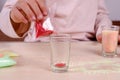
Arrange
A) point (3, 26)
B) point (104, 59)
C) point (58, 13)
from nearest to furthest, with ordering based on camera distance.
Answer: point (104, 59) → point (3, 26) → point (58, 13)

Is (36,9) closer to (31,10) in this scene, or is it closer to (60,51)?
(31,10)

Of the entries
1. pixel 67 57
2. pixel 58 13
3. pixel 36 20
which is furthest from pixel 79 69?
pixel 58 13

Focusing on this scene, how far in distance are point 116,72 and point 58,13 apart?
76 cm

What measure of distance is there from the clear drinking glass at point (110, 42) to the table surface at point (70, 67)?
1.2 inches

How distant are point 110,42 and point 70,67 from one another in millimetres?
255

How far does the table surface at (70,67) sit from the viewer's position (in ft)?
2.62

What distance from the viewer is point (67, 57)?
87 centimetres

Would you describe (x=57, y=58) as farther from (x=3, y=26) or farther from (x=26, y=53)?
(x=3, y=26)

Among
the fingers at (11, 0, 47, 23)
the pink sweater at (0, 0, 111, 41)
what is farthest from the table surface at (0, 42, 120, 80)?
the pink sweater at (0, 0, 111, 41)

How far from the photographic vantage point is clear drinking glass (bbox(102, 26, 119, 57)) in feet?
3.48

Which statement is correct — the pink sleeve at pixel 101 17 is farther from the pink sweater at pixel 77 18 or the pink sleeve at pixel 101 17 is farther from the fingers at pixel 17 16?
the fingers at pixel 17 16

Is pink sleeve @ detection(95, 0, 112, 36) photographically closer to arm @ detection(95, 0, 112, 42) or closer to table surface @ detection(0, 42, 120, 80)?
arm @ detection(95, 0, 112, 42)

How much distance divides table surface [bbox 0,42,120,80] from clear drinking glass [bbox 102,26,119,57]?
3cm

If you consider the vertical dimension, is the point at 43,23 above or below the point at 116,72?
above
